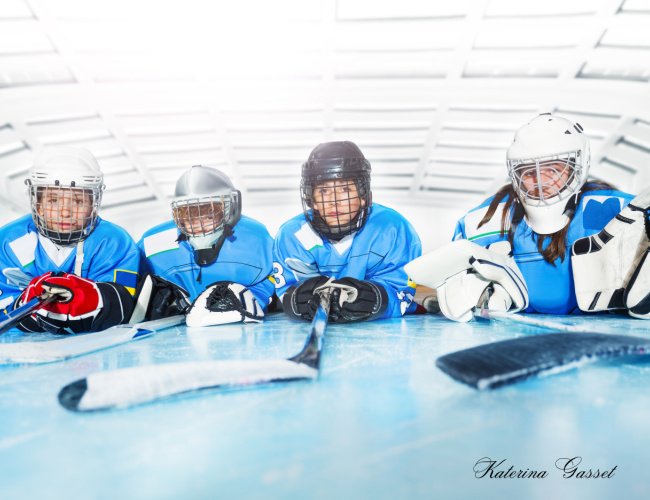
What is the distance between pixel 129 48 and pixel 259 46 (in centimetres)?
189

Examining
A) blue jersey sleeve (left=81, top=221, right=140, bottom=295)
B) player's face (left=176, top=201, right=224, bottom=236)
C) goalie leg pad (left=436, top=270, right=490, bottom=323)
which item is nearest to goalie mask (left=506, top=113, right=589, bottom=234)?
goalie leg pad (left=436, top=270, right=490, bottom=323)

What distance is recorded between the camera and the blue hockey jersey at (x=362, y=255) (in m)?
2.51

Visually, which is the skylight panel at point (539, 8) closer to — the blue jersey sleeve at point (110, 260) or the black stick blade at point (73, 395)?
the blue jersey sleeve at point (110, 260)

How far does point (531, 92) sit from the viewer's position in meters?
8.47

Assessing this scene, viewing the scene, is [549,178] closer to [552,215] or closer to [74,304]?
[552,215]

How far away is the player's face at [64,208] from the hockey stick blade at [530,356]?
1.90 metres

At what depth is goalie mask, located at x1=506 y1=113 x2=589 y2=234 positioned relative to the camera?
86.1 inches

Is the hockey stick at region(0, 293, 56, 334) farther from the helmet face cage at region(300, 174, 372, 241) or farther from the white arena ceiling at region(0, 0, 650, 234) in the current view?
the white arena ceiling at region(0, 0, 650, 234)

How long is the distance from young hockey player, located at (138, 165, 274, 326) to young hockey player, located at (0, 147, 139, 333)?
25 cm

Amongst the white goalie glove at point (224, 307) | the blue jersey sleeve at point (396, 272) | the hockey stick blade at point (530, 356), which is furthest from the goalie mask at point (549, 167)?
the white goalie glove at point (224, 307)

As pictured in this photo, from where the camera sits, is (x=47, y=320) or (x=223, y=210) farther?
(x=223, y=210)

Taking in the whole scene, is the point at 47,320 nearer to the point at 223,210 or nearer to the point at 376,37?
the point at 223,210

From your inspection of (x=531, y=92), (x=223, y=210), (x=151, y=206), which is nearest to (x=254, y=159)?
(x=151, y=206)

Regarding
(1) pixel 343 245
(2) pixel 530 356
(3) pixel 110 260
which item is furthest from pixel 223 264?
(2) pixel 530 356
